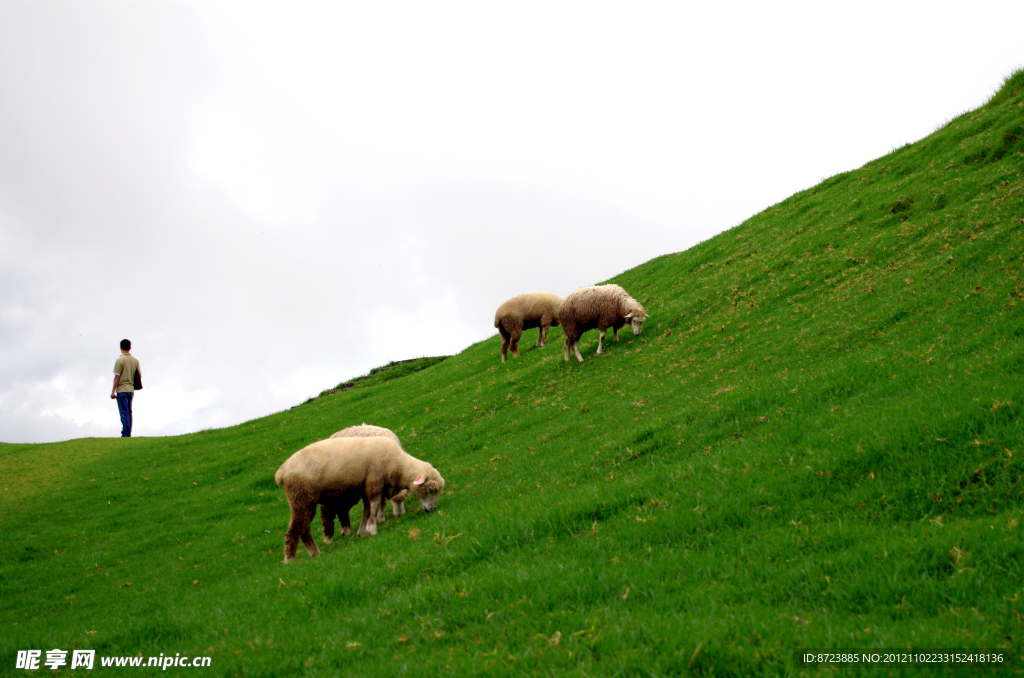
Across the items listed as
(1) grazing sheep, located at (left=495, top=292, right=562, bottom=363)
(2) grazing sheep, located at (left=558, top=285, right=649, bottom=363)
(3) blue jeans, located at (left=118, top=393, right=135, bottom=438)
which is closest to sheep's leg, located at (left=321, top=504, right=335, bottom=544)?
(2) grazing sheep, located at (left=558, top=285, right=649, bottom=363)

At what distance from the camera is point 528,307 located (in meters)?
25.6

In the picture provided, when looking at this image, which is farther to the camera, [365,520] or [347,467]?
[365,520]

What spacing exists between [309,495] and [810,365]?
34.7ft

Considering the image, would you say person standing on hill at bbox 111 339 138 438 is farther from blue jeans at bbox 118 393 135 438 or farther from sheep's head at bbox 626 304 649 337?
sheep's head at bbox 626 304 649 337

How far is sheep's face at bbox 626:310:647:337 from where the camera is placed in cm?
2056

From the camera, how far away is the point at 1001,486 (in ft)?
22.5

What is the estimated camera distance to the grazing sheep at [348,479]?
1102 centimetres

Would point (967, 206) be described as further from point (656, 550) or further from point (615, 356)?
point (656, 550)

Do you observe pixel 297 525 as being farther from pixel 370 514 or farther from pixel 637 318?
pixel 637 318

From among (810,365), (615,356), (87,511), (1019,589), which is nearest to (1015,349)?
(810,365)

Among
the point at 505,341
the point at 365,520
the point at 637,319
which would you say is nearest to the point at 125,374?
the point at 505,341

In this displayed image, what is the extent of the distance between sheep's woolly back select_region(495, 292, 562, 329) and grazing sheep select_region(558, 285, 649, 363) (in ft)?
14.7

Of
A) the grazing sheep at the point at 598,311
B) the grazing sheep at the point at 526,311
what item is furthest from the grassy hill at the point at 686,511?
the grazing sheep at the point at 526,311

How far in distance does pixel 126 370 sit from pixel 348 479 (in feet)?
65.8
